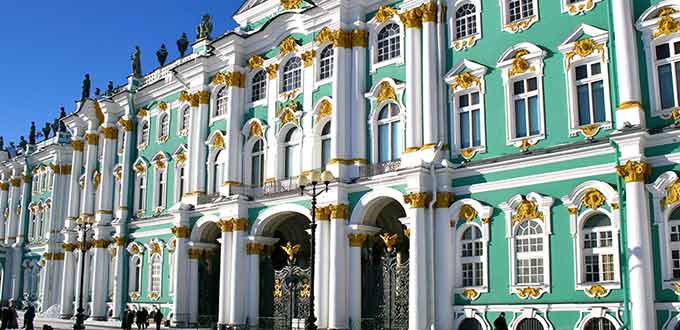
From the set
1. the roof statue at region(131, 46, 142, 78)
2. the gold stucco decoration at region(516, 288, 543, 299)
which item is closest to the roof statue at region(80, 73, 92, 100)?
the roof statue at region(131, 46, 142, 78)

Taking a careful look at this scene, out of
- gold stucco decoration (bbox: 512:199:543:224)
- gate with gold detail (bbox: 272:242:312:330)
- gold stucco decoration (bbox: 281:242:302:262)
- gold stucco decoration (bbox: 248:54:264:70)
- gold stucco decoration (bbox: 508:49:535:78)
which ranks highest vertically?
gold stucco decoration (bbox: 248:54:264:70)

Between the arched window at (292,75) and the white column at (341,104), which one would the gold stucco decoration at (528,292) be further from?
the arched window at (292,75)

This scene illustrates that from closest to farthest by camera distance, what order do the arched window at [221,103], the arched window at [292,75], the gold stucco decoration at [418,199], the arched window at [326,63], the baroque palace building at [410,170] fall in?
the baroque palace building at [410,170] < the gold stucco decoration at [418,199] < the arched window at [326,63] < the arched window at [292,75] < the arched window at [221,103]

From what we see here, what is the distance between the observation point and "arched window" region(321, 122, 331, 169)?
31062 millimetres

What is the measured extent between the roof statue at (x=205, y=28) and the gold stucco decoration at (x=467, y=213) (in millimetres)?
19084

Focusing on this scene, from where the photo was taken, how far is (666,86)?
21.6 m

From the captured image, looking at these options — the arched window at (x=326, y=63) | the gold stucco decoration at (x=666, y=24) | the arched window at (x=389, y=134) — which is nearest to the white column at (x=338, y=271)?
the arched window at (x=389, y=134)

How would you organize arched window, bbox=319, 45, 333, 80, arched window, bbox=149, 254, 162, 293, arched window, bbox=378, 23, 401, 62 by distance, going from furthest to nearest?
arched window, bbox=149, 254, 162, 293 < arched window, bbox=319, 45, 333, 80 < arched window, bbox=378, 23, 401, 62

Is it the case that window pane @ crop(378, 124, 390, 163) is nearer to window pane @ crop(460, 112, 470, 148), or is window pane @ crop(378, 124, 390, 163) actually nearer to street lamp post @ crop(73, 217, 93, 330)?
window pane @ crop(460, 112, 470, 148)

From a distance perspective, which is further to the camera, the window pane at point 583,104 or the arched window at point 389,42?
the arched window at point 389,42

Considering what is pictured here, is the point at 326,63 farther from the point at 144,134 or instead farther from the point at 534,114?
the point at 144,134

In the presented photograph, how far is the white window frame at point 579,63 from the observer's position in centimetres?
2281

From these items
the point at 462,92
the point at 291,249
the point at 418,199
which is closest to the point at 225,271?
Result: the point at 291,249

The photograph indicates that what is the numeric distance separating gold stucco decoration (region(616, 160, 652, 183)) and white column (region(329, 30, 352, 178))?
36.3 feet
